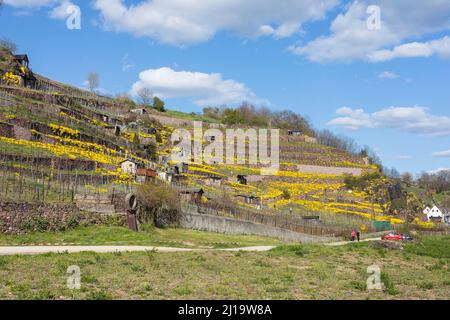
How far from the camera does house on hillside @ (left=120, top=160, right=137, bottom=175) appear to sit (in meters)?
62.0

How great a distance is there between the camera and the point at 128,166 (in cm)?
6303

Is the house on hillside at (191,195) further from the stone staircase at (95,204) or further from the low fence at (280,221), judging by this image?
the stone staircase at (95,204)

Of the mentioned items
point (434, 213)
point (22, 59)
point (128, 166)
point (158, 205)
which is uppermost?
point (22, 59)

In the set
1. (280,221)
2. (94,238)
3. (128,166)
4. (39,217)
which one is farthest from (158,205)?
(128,166)

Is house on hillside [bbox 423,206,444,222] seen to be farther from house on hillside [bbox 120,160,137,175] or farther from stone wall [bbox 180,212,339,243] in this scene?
house on hillside [bbox 120,160,137,175]

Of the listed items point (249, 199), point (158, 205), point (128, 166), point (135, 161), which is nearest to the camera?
point (158, 205)

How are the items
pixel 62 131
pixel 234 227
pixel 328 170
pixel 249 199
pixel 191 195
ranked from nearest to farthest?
pixel 234 227
pixel 191 195
pixel 62 131
pixel 249 199
pixel 328 170

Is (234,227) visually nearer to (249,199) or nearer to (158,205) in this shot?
(158,205)

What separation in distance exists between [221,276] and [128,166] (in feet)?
158

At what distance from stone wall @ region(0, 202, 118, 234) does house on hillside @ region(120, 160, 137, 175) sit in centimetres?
2789

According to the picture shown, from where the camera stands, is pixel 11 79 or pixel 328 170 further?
pixel 328 170

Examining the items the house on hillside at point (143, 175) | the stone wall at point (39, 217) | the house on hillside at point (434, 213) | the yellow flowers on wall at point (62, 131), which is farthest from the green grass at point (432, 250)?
the house on hillside at point (434, 213)

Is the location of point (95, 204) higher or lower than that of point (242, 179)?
lower
